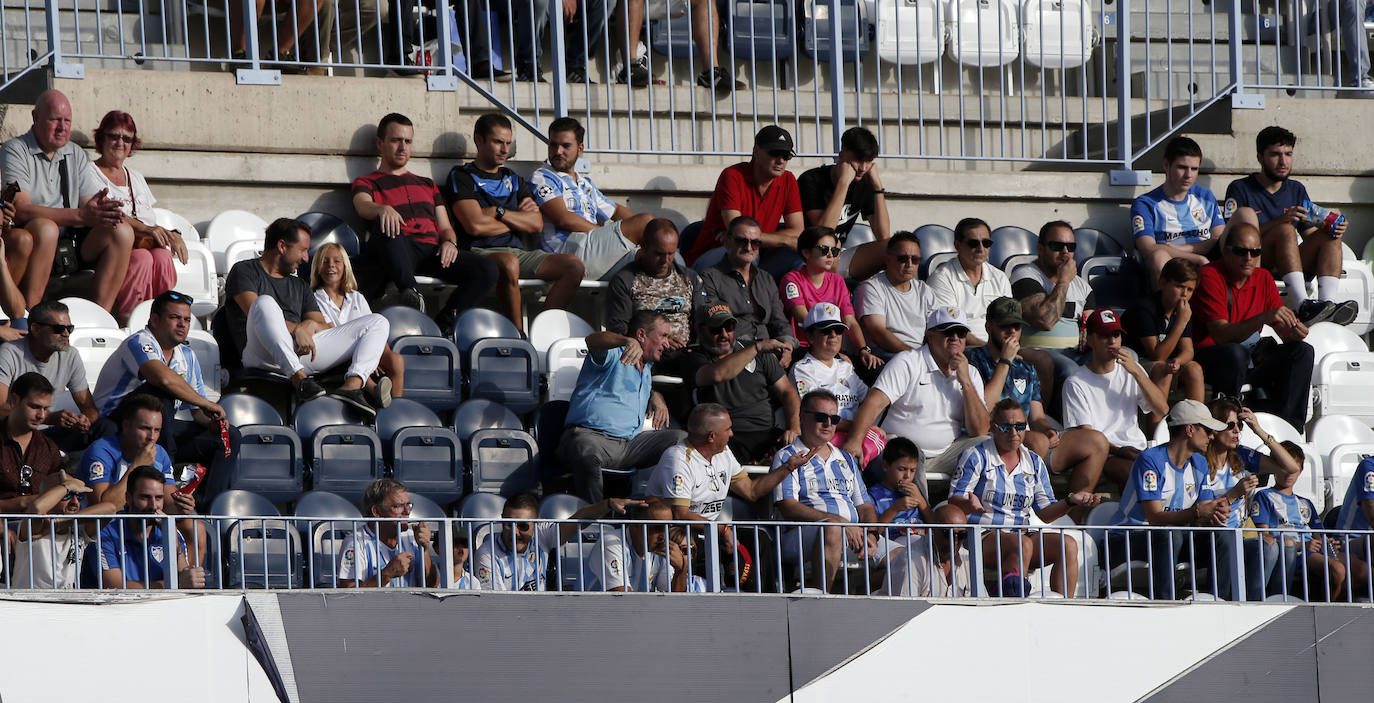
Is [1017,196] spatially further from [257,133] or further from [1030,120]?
[257,133]

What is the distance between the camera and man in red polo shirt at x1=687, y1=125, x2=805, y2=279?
11.6 meters

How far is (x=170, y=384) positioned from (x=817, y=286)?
133 inches

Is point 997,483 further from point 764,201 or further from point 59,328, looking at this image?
point 59,328

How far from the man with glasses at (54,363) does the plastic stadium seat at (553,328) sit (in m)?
2.24

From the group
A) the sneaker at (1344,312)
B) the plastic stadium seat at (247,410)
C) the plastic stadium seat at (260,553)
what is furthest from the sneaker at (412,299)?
the sneaker at (1344,312)

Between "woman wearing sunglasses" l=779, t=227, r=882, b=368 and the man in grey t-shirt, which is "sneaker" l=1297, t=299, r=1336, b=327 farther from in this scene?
the man in grey t-shirt

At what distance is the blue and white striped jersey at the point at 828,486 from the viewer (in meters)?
9.64

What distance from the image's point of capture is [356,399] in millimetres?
9953

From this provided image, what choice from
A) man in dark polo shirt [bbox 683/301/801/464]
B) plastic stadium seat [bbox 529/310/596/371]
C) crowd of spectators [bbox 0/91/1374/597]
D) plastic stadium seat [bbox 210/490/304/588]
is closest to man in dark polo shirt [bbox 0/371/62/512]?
crowd of spectators [bbox 0/91/1374/597]

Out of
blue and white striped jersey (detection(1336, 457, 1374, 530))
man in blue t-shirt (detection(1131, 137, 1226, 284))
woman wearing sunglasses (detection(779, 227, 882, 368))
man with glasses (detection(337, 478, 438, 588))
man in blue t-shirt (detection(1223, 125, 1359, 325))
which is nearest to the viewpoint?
man with glasses (detection(337, 478, 438, 588))

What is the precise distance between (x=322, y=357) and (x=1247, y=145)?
19.8 feet

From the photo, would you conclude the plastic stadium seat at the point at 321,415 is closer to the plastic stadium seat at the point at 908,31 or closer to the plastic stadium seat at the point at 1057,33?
the plastic stadium seat at the point at 908,31

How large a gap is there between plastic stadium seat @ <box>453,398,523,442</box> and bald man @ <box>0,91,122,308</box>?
180 cm

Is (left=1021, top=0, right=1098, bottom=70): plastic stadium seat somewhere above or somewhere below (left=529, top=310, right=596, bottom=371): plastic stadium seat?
above
